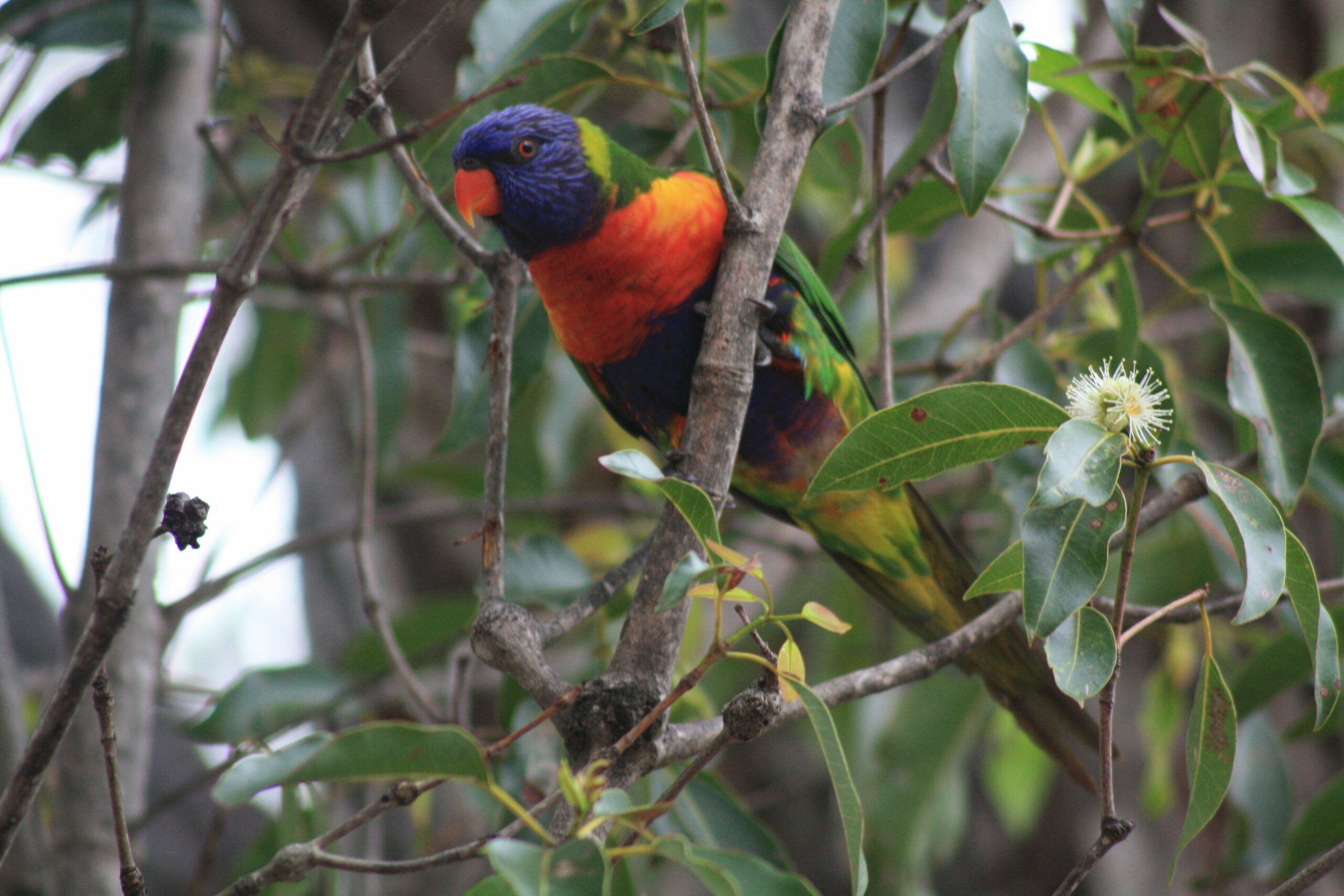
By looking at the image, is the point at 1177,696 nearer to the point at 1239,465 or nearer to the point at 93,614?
the point at 1239,465

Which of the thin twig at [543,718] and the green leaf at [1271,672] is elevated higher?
the thin twig at [543,718]

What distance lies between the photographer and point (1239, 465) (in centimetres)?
157

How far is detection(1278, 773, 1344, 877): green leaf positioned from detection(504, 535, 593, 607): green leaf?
52.5 inches

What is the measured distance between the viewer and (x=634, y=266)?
5.40 feet

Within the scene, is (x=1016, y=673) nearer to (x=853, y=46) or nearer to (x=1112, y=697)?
(x=1112, y=697)

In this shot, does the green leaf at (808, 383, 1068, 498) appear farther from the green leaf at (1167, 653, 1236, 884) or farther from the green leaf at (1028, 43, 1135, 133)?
the green leaf at (1028, 43, 1135, 133)

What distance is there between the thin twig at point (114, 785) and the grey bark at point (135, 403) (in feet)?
2.24

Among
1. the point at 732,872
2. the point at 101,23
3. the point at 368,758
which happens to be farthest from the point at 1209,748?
the point at 101,23

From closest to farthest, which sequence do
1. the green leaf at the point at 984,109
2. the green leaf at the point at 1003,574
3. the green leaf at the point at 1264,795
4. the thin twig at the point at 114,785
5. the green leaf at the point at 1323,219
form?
1. the thin twig at the point at 114,785
2. the green leaf at the point at 1003,574
3. the green leaf at the point at 984,109
4. the green leaf at the point at 1323,219
5. the green leaf at the point at 1264,795

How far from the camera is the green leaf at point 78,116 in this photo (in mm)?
2154

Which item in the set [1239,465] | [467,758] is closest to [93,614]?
[467,758]

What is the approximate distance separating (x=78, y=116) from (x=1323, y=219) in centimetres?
236

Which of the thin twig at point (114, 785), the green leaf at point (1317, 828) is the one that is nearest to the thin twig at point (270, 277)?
the thin twig at point (114, 785)

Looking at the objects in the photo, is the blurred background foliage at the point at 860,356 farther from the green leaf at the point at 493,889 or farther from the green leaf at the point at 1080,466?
the green leaf at the point at 493,889
